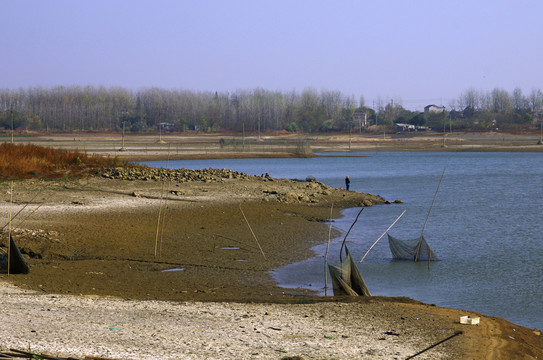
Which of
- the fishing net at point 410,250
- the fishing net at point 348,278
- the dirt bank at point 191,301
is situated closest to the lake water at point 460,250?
the fishing net at point 410,250

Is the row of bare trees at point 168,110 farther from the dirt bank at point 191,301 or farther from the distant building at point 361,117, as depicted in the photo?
the dirt bank at point 191,301

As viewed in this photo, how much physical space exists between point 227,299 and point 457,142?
332 feet

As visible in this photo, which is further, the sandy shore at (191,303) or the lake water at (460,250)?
the lake water at (460,250)

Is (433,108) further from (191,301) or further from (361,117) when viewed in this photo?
(191,301)

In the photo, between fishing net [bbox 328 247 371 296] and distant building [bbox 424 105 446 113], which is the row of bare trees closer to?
distant building [bbox 424 105 446 113]

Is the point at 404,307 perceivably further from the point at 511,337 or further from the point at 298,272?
the point at 298,272

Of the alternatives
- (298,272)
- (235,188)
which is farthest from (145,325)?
(235,188)

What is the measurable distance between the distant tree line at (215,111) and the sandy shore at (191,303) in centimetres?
12347

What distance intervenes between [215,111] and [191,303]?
15784cm

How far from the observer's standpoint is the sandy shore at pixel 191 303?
26.8 ft

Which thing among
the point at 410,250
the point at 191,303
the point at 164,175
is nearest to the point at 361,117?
the point at 164,175

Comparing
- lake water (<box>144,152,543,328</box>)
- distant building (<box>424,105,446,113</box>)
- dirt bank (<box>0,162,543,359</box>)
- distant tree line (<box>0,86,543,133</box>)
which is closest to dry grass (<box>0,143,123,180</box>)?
dirt bank (<box>0,162,543,359</box>)

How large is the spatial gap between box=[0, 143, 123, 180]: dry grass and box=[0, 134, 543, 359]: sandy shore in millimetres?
6112

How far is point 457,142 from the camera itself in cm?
10725
